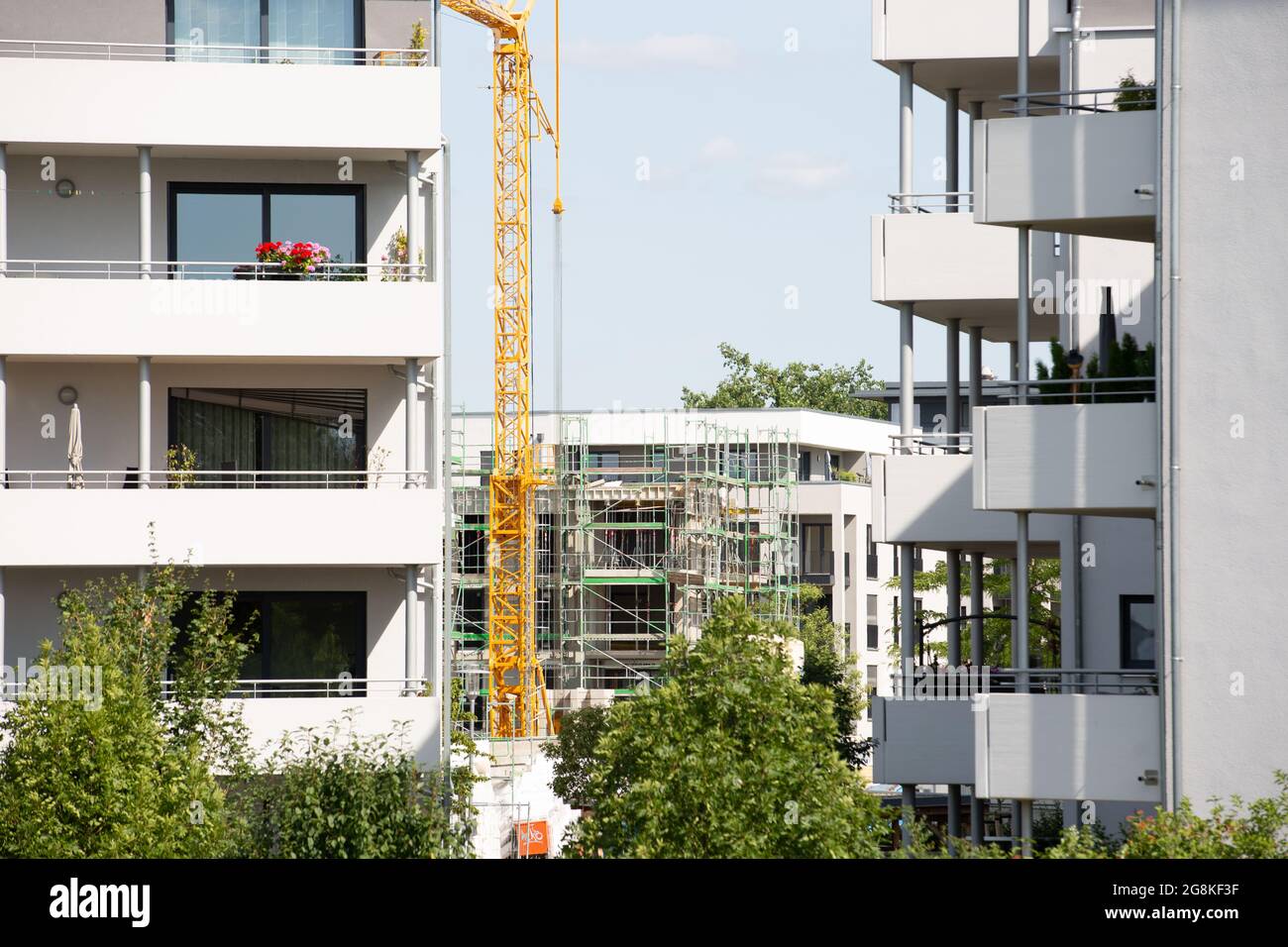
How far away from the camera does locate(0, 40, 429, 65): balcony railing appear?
25938 millimetres

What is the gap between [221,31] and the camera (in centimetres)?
2652

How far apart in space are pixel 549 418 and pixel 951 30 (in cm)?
5919

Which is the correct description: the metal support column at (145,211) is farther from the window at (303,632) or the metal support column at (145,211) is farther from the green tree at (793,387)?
the green tree at (793,387)

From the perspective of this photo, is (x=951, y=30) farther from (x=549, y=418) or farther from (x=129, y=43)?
(x=549, y=418)

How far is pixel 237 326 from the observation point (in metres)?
25.0

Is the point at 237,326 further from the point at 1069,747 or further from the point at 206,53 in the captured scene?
the point at 1069,747

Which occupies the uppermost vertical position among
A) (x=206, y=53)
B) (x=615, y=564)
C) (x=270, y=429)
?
(x=206, y=53)

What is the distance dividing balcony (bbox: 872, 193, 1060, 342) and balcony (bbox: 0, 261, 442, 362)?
242 inches

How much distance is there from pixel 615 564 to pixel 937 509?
46.3 meters

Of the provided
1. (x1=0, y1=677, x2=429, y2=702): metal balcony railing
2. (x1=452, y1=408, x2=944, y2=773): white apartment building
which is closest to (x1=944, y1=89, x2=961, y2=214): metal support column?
(x1=0, y1=677, x2=429, y2=702): metal balcony railing

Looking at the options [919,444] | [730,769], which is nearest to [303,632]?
[919,444]

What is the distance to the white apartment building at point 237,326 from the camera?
971 inches

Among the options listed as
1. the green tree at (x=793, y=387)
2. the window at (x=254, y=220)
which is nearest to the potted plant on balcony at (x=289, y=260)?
the window at (x=254, y=220)
